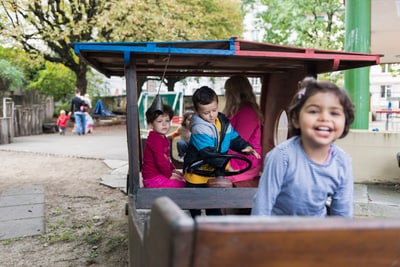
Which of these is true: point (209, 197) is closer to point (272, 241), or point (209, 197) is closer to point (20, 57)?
point (272, 241)

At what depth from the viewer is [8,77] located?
54.7 feet

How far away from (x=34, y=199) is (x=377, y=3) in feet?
21.9

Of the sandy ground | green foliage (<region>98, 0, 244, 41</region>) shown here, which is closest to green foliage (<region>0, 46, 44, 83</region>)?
green foliage (<region>98, 0, 244, 41</region>)

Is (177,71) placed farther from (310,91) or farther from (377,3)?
(377,3)

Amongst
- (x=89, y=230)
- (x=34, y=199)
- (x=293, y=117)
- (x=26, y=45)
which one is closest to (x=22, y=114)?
(x=26, y=45)

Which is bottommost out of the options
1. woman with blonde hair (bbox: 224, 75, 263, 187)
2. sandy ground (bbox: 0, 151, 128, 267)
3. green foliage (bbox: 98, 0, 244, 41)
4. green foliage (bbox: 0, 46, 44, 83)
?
sandy ground (bbox: 0, 151, 128, 267)

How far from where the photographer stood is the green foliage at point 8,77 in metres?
16.4

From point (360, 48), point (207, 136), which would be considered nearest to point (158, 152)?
point (207, 136)

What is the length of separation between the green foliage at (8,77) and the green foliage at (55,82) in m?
3.72

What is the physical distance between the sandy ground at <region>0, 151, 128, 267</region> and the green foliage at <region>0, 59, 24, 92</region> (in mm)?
7986

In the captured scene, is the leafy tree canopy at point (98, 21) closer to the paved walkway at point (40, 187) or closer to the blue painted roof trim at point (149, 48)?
the paved walkway at point (40, 187)

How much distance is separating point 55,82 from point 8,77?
5.66m

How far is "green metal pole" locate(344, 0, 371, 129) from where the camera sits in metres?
6.84

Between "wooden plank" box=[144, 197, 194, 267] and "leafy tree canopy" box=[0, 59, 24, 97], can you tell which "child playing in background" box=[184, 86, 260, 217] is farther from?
"leafy tree canopy" box=[0, 59, 24, 97]
